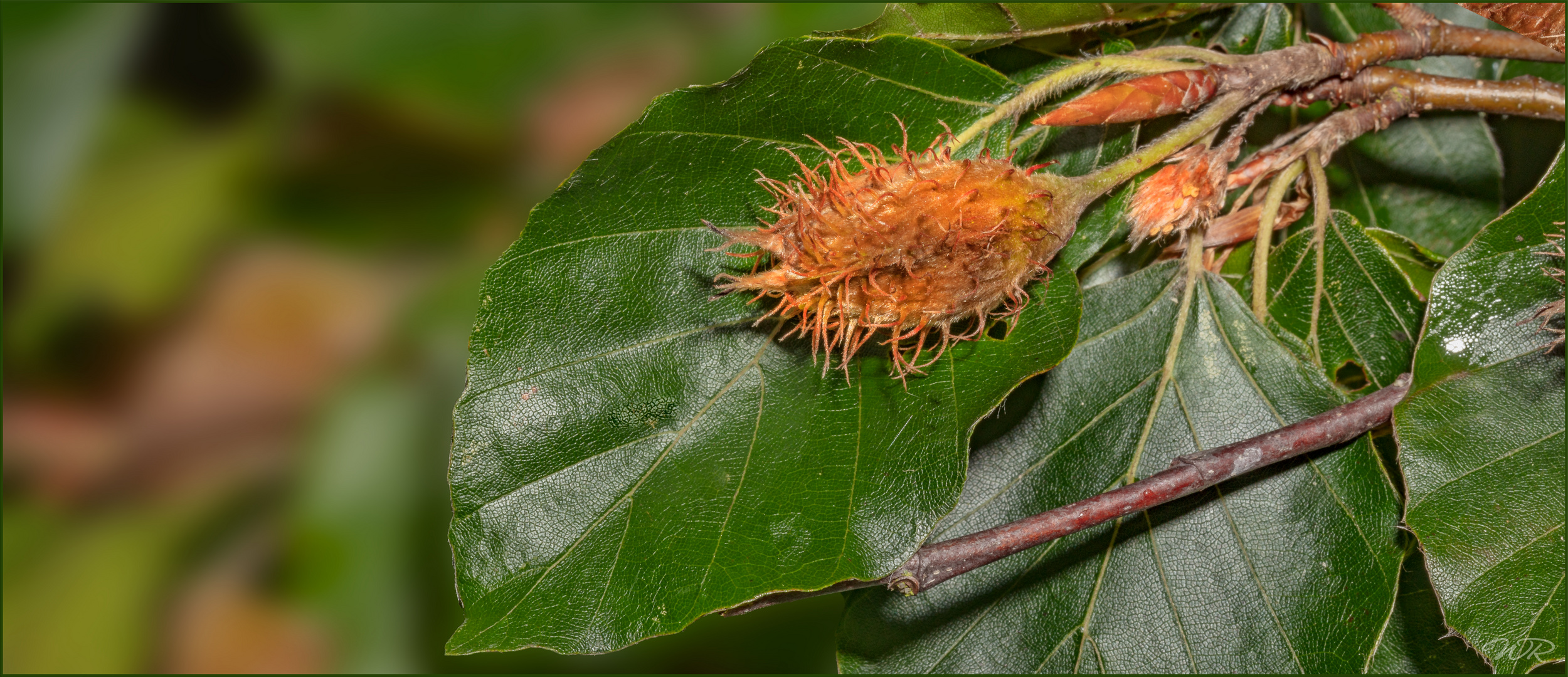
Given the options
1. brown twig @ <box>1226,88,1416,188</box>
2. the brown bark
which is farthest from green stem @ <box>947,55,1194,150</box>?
the brown bark

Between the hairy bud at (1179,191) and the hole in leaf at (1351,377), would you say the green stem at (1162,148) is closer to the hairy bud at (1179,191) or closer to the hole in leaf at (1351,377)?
Result: the hairy bud at (1179,191)

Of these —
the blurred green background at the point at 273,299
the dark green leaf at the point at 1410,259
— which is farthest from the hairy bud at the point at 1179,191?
the blurred green background at the point at 273,299

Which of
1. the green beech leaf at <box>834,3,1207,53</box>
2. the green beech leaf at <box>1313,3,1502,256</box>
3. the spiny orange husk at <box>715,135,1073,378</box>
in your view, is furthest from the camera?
the green beech leaf at <box>1313,3,1502,256</box>

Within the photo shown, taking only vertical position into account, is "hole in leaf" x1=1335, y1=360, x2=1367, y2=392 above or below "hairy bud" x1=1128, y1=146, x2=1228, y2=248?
below

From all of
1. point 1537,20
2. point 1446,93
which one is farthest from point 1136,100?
point 1537,20

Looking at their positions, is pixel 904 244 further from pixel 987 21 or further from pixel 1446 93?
pixel 1446 93

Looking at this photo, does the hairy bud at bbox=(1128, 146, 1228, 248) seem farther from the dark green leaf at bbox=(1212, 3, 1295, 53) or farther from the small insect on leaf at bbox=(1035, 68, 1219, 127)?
the dark green leaf at bbox=(1212, 3, 1295, 53)
